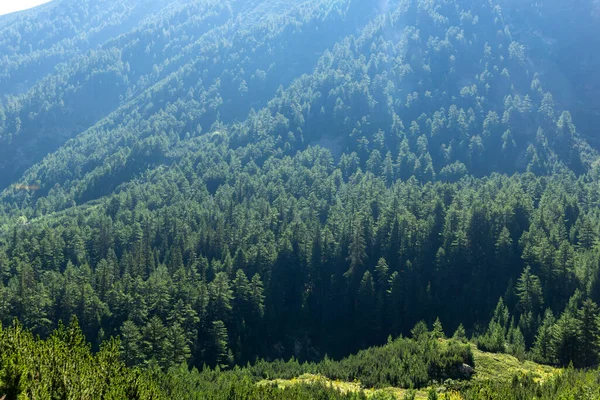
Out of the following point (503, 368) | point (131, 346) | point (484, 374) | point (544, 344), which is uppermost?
point (131, 346)

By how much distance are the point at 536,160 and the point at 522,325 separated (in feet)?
406

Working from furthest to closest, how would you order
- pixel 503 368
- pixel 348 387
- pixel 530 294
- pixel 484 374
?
pixel 530 294 → pixel 503 368 → pixel 348 387 → pixel 484 374

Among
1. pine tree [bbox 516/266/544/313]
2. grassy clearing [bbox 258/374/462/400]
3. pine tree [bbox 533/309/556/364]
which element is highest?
pine tree [bbox 516/266/544/313]

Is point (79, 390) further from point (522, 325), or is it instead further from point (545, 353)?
point (522, 325)

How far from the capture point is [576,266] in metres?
104

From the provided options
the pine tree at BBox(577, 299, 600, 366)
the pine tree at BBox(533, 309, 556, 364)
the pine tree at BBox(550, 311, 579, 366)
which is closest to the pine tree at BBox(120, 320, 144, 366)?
the pine tree at BBox(533, 309, 556, 364)

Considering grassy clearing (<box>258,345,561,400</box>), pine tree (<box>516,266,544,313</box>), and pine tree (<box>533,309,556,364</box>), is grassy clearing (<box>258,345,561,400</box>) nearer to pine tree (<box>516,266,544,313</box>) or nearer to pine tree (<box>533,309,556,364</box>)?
pine tree (<box>533,309,556,364</box>)

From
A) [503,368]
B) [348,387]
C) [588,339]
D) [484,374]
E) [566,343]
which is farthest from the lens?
[566,343]

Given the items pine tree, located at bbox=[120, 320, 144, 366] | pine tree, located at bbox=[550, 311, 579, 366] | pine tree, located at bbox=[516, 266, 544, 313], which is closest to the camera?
pine tree, located at bbox=[550, 311, 579, 366]

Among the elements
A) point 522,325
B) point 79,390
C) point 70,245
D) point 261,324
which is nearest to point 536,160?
point 522,325

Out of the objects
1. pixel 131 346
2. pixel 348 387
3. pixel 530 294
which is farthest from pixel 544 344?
pixel 131 346

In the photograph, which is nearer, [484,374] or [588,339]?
[484,374]

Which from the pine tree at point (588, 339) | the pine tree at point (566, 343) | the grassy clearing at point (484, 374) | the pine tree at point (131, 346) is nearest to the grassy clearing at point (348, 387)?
the grassy clearing at point (484, 374)

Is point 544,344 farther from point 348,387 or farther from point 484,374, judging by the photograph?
point 348,387
